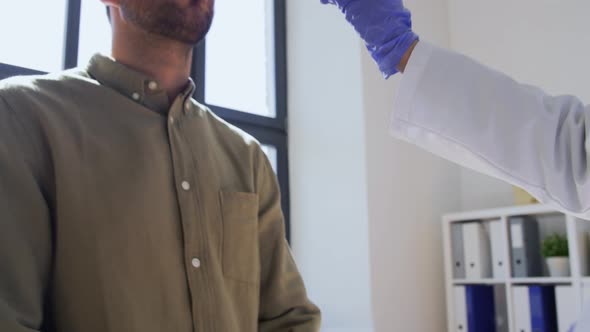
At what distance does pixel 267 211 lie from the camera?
133 cm

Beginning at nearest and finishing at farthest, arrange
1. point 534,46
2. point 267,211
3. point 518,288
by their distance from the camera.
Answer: point 267,211 → point 518,288 → point 534,46

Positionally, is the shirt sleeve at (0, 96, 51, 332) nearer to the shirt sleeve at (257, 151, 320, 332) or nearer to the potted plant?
the shirt sleeve at (257, 151, 320, 332)

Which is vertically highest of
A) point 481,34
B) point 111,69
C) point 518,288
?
point 481,34

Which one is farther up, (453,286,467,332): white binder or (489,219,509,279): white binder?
(489,219,509,279): white binder

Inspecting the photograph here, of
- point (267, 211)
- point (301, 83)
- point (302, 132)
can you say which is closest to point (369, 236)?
point (302, 132)

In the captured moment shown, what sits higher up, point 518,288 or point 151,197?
point 151,197

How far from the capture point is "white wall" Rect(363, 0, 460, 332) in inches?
110

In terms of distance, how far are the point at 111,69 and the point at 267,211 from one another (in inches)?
17.3

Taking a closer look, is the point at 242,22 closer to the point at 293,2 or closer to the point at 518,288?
the point at 293,2

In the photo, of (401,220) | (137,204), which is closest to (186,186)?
(137,204)

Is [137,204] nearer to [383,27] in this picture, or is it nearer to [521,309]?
[383,27]

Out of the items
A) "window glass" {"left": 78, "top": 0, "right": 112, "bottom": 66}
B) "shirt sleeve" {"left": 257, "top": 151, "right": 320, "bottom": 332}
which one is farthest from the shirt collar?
"window glass" {"left": 78, "top": 0, "right": 112, "bottom": 66}

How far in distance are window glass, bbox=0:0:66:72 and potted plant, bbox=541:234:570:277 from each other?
7.13 ft

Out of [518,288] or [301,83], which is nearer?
[518,288]
